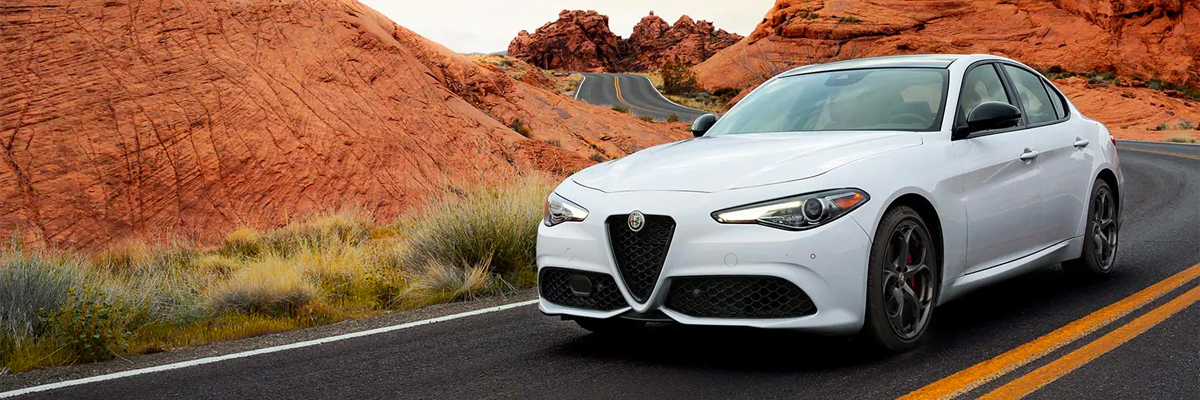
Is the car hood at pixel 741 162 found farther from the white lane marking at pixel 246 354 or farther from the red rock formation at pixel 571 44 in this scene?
the red rock formation at pixel 571 44

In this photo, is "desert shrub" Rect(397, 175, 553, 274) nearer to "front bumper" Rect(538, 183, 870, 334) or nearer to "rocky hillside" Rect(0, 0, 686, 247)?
"front bumper" Rect(538, 183, 870, 334)

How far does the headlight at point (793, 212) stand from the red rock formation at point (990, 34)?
59444mm

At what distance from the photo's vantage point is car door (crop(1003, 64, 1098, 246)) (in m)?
6.09

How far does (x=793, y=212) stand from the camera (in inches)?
173

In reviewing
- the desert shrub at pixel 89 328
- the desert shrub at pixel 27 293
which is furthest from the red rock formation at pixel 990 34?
the desert shrub at pixel 89 328

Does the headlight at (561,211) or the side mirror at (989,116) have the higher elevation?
the side mirror at (989,116)

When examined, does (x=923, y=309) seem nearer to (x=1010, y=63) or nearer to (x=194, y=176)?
(x=1010, y=63)

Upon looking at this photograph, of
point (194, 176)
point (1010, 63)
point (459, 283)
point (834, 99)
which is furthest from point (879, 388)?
point (194, 176)

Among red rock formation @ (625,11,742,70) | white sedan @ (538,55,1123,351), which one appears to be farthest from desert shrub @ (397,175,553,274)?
red rock formation @ (625,11,742,70)

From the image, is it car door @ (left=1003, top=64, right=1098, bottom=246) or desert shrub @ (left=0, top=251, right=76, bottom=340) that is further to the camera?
Result: car door @ (left=1003, top=64, right=1098, bottom=246)

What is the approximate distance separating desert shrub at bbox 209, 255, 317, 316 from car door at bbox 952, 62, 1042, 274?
183 inches

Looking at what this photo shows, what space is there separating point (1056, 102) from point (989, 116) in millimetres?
1908

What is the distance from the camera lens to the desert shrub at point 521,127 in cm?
2372

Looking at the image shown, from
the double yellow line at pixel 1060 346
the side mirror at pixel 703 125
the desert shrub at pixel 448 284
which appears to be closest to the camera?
the double yellow line at pixel 1060 346
